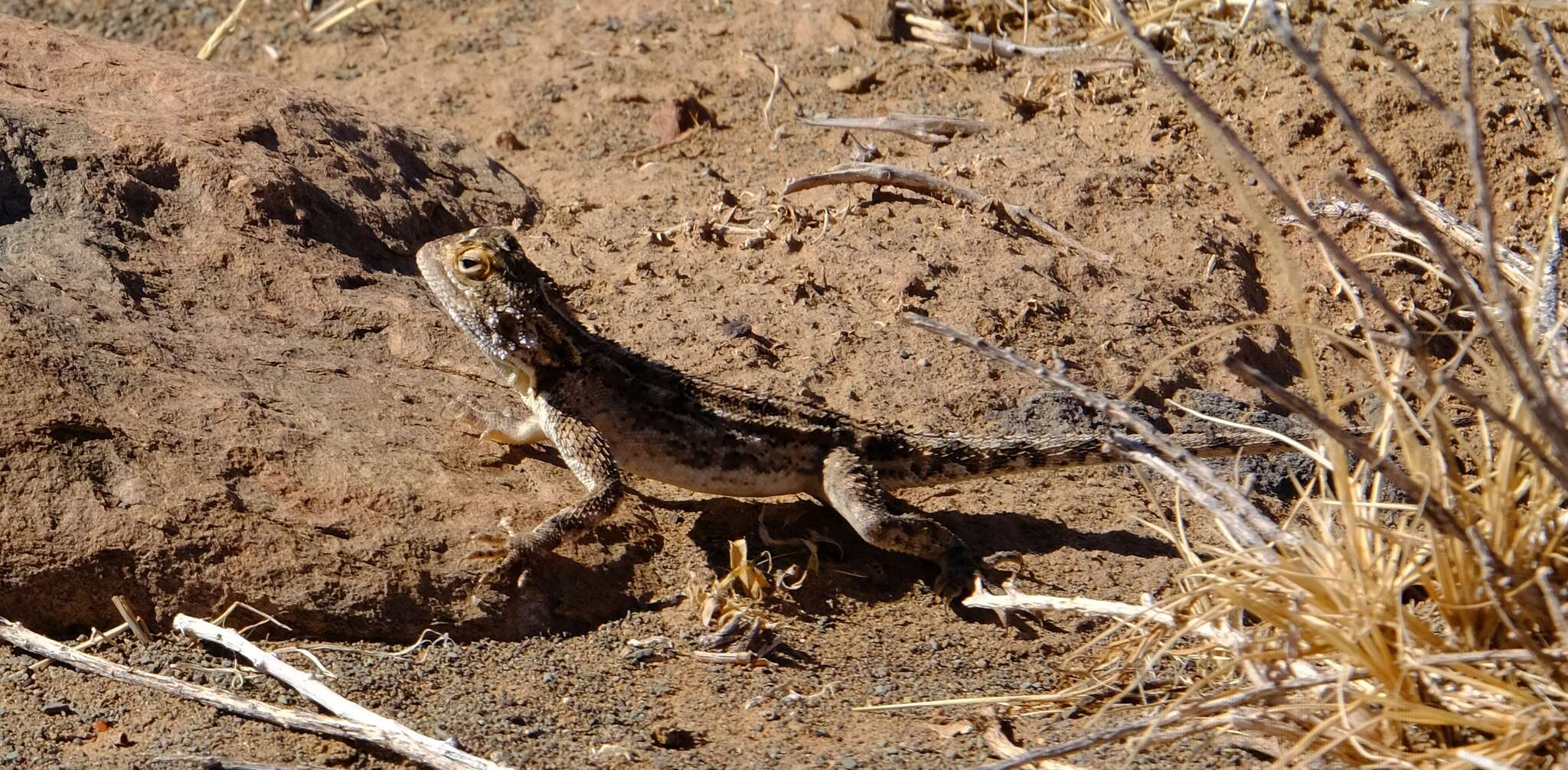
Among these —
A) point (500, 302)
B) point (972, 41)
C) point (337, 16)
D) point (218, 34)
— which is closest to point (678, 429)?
point (500, 302)

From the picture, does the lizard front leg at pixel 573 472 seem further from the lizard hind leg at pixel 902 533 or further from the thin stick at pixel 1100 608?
the thin stick at pixel 1100 608

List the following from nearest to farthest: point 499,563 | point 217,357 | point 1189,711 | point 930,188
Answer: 1. point 1189,711
2. point 499,563
3. point 217,357
4. point 930,188

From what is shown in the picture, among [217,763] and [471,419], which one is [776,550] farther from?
[217,763]

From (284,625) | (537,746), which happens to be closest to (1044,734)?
(537,746)

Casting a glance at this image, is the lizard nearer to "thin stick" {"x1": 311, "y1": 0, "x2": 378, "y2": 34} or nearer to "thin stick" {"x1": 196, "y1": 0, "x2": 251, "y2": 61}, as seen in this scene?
"thin stick" {"x1": 196, "y1": 0, "x2": 251, "y2": 61}

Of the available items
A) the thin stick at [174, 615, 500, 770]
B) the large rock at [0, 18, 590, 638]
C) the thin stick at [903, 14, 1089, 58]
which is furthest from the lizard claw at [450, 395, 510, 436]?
the thin stick at [903, 14, 1089, 58]

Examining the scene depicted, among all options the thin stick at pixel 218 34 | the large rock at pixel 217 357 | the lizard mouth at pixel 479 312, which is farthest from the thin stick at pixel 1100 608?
the thin stick at pixel 218 34
